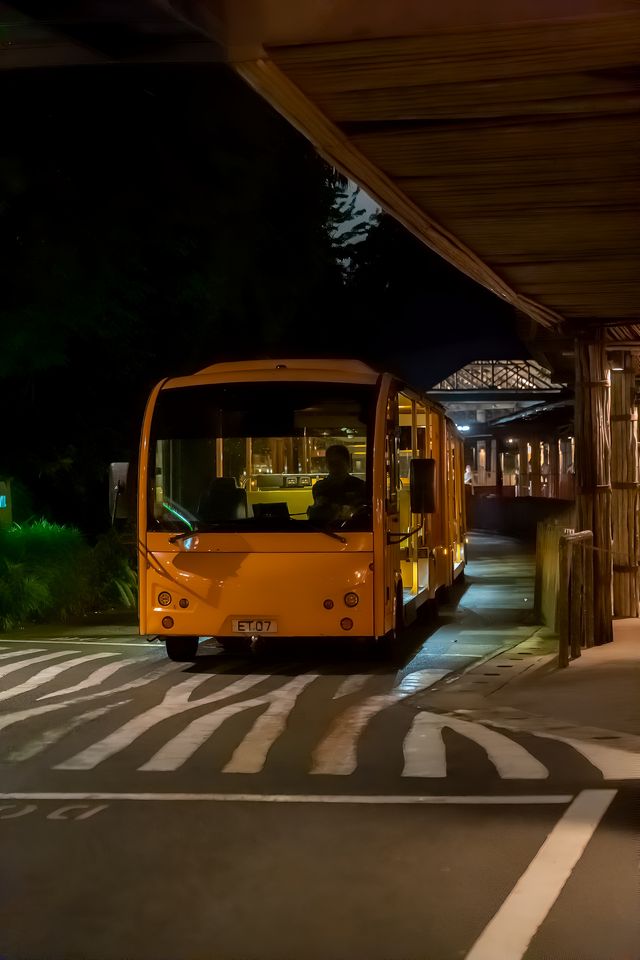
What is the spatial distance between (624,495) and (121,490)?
25.6 ft

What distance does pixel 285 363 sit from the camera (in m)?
14.4

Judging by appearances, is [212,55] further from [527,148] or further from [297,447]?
[297,447]

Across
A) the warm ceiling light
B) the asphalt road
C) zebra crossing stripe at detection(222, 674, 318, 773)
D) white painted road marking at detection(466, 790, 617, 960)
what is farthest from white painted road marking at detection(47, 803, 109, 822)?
the warm ceiling light

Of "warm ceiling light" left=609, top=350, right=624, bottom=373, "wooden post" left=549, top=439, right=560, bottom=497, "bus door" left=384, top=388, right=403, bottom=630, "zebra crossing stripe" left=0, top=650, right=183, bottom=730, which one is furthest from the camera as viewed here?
"wooden post" left=549, top=439, right=560, bottom=497

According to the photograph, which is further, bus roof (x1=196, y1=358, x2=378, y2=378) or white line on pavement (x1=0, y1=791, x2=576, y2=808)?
bus roof (x1=196, y1=358, x2=378, y2=378)

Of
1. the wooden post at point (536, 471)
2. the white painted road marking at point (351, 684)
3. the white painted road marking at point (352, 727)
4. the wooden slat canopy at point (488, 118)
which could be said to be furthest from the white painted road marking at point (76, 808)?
the wooden post at point (536, 471)

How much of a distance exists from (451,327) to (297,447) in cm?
2951

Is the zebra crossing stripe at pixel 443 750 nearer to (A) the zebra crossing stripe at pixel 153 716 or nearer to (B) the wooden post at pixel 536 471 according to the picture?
(A) the zebra crossing stripe at pixel 153 716

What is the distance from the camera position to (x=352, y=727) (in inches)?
421

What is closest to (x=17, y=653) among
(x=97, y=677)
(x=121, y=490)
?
(x=97, y=677)

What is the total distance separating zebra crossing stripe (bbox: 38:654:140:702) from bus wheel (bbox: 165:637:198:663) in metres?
0.44

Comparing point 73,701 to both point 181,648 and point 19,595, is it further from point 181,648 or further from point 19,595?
point 19,595

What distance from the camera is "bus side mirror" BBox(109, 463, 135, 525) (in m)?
13.8

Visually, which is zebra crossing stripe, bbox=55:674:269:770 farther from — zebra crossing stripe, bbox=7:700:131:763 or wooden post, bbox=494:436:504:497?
wooden post, bbox=494:436:504:497
